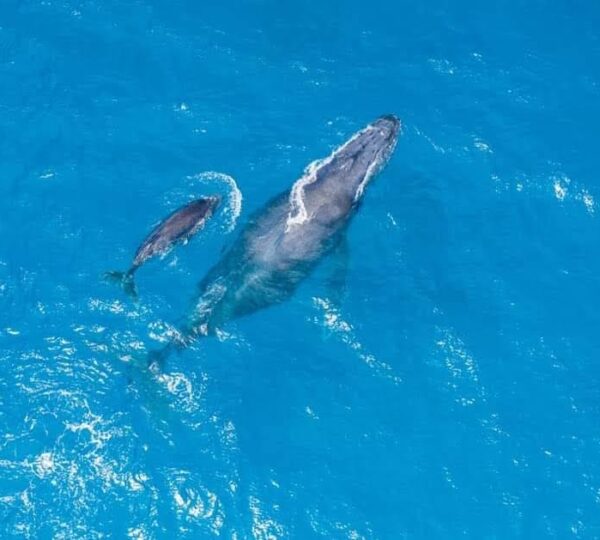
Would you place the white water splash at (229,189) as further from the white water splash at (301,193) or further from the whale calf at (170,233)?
the white water splash at (301,193)

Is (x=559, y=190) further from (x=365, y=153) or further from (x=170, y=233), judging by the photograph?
(x=170, y=233)

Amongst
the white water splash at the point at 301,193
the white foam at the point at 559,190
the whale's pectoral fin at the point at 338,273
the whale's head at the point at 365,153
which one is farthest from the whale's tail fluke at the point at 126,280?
the white foam at the point at 559,190

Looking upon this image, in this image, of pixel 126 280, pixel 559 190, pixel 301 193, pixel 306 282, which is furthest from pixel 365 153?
pixel 126 280

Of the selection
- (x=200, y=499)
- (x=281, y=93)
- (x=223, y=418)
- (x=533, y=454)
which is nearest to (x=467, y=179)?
(x=281, y=93)

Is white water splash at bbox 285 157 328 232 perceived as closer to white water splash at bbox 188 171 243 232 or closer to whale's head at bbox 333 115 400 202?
whale's head at bbox 333 115 400 202

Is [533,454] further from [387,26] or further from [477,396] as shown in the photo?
[387,26]

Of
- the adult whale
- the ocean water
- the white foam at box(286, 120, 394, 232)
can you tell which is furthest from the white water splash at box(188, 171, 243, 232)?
the white foam at box(286, 120, 394, 232)

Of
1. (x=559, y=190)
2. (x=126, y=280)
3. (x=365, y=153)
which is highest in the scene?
(x=559, y=190)
